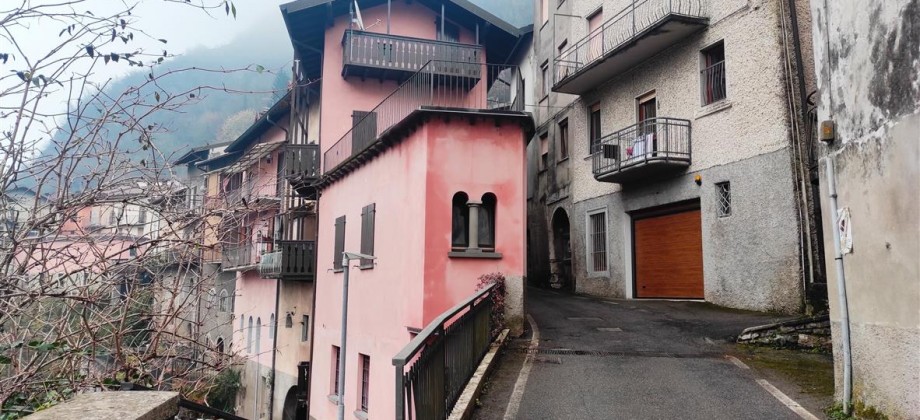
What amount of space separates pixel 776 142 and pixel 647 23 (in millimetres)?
5573

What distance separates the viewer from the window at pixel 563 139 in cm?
2400

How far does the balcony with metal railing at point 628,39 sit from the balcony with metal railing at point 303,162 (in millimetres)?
8106

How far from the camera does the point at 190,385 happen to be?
7.63 meters

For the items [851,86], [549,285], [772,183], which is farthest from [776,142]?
[549,285]

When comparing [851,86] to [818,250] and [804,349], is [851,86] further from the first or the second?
[818,250]

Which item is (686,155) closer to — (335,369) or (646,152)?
(646,152)

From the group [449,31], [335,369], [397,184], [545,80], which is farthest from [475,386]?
[545,80]

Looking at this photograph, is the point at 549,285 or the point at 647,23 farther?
the point at 549,285

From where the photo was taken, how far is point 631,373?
894cm

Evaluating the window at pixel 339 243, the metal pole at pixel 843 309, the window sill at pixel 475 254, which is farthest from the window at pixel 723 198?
the metal pole at pixel 843 309

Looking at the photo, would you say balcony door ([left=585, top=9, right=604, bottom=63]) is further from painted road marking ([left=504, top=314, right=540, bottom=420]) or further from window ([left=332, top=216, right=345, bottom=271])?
painted road marking ([left=504, top=314, right=540, bottom=420])

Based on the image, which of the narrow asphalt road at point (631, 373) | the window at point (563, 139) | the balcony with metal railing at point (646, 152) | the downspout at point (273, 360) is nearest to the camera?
the narrow asphalt road at point (631, 373)

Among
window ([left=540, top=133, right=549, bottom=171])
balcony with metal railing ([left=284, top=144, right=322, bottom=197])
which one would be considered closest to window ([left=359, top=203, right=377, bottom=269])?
balcony with metal railing ([left=284, top=144, right=322, bottom=197])

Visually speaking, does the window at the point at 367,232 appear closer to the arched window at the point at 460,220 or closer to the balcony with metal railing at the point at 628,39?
the arched window at the point at 460,220
